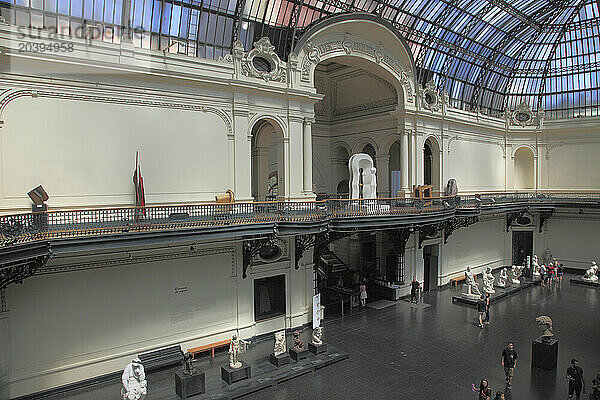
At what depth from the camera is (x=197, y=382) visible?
39.5ft

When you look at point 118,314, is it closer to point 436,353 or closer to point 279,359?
point 279,359

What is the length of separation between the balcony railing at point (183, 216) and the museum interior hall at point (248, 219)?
87 millimetres

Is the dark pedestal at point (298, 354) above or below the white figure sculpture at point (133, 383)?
below

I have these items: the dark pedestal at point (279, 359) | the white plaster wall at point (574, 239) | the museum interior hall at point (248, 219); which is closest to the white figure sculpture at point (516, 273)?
the museum interior hall at point (248, 219)

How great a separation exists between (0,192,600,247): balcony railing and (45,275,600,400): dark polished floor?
505 cm

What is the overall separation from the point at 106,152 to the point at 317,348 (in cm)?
989

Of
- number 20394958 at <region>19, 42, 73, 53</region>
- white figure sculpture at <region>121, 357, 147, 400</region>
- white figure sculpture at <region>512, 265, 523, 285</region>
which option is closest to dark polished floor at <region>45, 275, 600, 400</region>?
white figure sculpture at <region>121, 357, 147, 400</region>

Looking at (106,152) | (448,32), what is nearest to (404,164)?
(448,32)

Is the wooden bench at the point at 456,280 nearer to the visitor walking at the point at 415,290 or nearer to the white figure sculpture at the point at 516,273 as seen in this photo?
the white figure sculpture at the point at 516,273

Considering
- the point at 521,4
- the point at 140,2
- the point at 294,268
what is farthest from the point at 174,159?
the point at 521,4

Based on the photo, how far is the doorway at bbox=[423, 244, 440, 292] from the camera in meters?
24.2

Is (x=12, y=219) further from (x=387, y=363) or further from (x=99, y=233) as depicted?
(x=387, y=363)

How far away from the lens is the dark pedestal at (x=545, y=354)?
1375cm

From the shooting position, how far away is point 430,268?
79.8 feet
